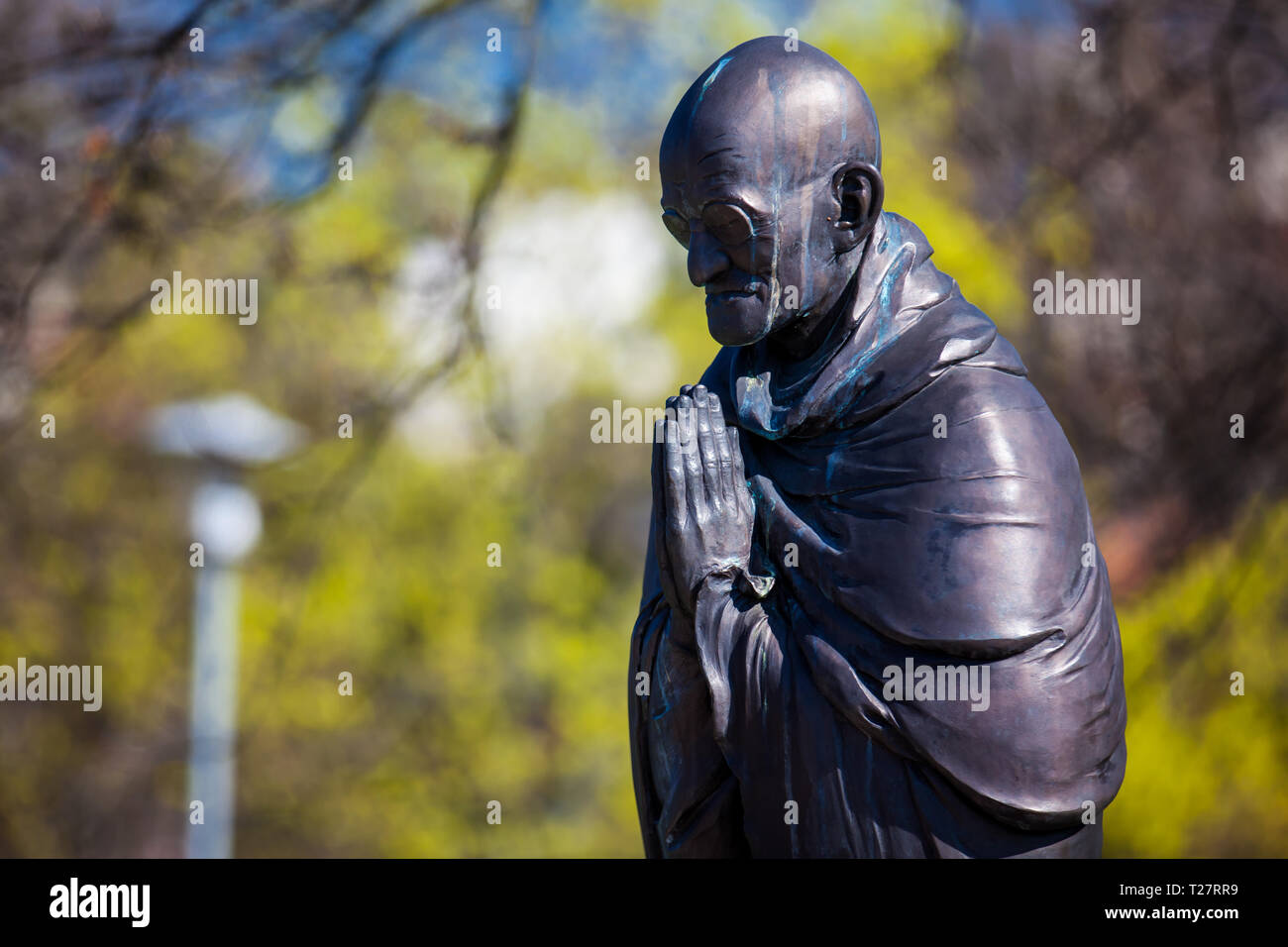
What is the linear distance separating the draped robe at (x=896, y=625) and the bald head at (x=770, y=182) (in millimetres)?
125

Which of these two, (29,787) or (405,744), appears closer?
(29,787)

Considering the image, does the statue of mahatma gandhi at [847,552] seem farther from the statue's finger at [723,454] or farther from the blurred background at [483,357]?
the blurred background at [483,357]

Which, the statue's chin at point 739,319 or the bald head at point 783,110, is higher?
the bald head at point 783,110

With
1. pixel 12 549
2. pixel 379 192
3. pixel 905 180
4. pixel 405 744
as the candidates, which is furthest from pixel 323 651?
pixel 905 180

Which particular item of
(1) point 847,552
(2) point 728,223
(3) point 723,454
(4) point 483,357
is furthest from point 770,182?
(4) point 483,357

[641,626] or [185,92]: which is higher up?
[185,92]

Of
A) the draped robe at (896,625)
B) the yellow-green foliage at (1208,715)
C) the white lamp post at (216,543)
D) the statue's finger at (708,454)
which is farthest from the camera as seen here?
the white lamp post at (216,543)

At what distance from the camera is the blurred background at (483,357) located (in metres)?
6.58

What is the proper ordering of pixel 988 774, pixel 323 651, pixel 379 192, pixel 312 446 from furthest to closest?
1. pixel 323 651
2. pixel 379 192
3. pixel 312 446
4. pixel 988 774

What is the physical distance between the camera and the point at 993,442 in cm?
241

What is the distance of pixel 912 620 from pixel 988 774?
0.29m

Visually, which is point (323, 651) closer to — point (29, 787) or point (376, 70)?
point (29, 787)

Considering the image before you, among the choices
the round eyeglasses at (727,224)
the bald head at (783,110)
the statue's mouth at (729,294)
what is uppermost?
the bald head at (783,110)

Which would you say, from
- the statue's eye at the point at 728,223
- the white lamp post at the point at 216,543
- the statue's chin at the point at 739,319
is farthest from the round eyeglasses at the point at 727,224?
the white lamp post at the point at 216,543
